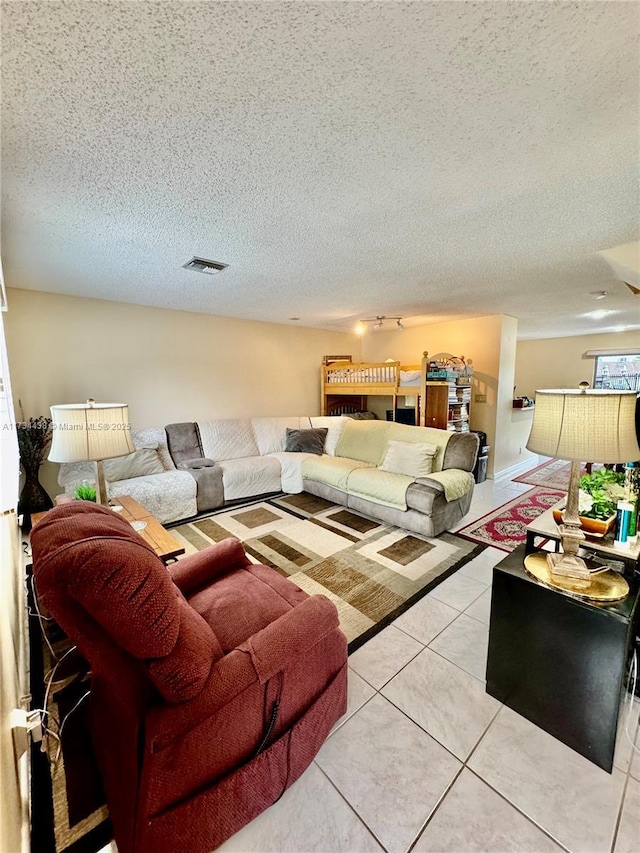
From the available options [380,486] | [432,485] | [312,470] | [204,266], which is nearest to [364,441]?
[312,470]

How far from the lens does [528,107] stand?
1145mm

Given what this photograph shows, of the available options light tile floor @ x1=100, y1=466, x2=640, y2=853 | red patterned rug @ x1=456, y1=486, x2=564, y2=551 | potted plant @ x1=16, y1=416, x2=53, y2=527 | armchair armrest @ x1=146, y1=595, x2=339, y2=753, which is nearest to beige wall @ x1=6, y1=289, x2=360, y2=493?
potted plant @ x1=16, y1=416, x2=53, y2=527

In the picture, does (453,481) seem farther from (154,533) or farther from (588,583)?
(154,533)

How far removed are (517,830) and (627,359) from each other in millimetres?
8376

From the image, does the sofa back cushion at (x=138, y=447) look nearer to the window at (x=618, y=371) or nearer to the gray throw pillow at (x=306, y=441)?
the gray throw pillow at (x=306, y=441)

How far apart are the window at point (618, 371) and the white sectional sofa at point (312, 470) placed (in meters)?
5.65

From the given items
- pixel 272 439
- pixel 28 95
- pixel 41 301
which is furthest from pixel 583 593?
pixel 41 301

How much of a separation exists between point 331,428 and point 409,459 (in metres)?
1.58

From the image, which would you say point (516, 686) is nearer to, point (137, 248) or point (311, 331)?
point (137, 248)

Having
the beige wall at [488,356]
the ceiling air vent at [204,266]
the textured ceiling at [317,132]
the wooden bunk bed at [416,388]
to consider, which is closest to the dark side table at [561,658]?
the textured ceiling at [317,132]

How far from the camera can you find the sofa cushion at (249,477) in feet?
13.0

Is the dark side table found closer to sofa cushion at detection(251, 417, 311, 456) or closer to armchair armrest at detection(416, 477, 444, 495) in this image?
armchair armrest at detection(416, 477, 444, 495)

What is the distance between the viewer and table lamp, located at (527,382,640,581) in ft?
4.23

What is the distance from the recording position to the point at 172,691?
2.96ft
